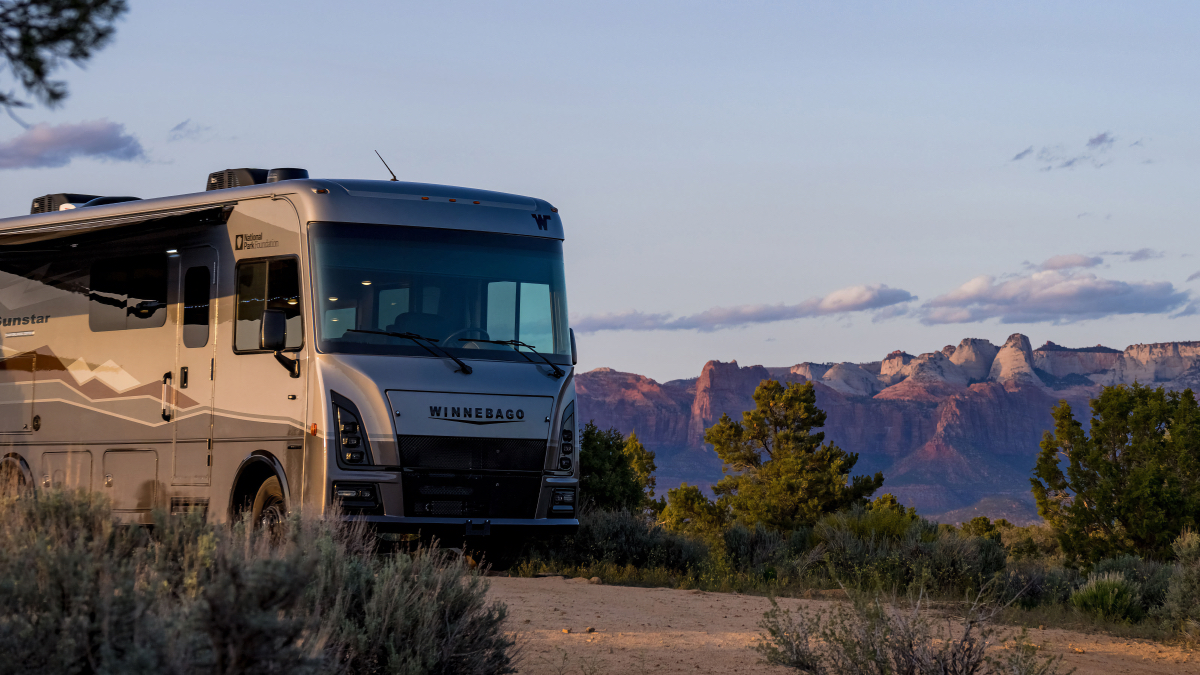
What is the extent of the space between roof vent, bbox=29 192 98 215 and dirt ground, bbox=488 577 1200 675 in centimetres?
599

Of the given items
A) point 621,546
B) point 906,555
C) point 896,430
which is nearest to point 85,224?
point 621,546

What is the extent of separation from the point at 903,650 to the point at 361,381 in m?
4.71

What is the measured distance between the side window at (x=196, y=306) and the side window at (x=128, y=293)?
0.28m

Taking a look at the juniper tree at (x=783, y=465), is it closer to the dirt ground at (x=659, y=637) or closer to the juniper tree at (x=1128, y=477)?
the juniper tree at (x=1128, y=477)

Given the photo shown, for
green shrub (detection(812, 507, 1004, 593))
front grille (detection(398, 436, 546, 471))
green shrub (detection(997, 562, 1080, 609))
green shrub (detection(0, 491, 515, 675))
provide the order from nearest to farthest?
green shrub (detection(0, 491, 515, 675)) < front grille (detection(398, 436, 546, 471)) < green shrub (detection(997, 562, 1080, 609)) < green shrub (detection(812, 507, 1004, 593))

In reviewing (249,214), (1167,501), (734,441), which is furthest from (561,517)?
(734,441)

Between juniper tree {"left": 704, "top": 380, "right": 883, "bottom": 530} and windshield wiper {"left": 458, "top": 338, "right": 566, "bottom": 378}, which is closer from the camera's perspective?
windshield wiper {"left": 458, "top": 338, "right": 566, "bottom": 378}

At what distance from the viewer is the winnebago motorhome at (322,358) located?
29.3ft

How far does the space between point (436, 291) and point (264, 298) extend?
1.46 m

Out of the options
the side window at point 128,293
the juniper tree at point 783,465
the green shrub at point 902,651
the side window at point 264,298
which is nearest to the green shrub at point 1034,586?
the green shrub at point 902,651

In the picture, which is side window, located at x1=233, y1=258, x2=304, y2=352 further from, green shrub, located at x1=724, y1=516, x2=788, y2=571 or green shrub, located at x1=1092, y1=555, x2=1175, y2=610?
green shrub, located at x1=1092, y1=555, x2=1175, y2=610

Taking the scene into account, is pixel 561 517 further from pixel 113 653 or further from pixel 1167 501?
pixel 1167 501

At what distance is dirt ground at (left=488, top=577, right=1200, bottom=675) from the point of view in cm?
734

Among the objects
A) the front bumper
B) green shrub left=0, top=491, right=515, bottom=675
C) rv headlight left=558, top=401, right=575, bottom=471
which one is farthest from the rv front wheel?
green shrub left=0, top=491, right=515, bottom=675
